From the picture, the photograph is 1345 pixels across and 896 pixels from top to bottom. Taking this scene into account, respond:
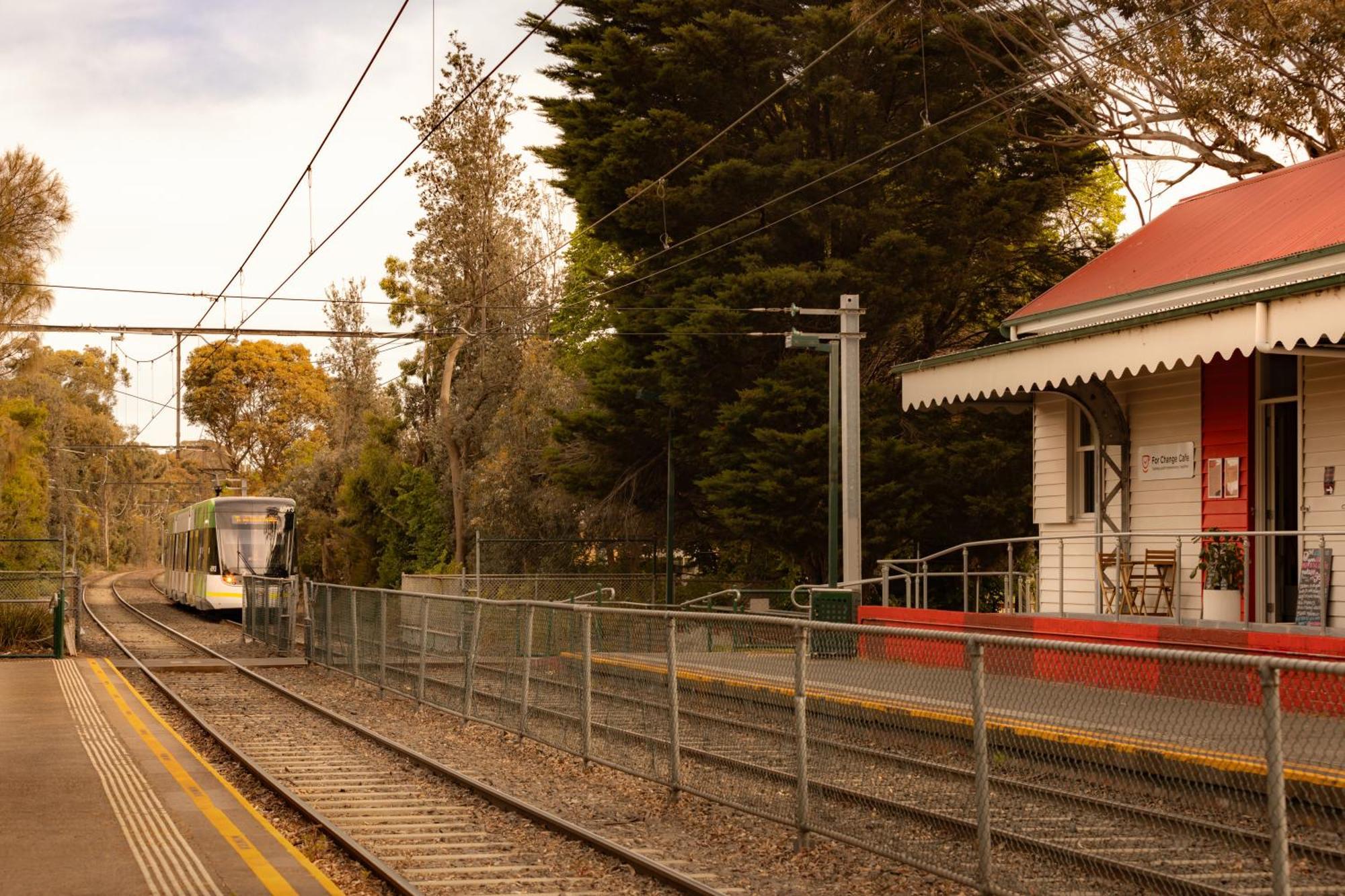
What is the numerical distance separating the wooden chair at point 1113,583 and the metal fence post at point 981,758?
9.89 metres

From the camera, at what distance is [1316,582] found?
15664 millimetres

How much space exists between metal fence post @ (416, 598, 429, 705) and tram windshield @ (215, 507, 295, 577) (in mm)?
24894

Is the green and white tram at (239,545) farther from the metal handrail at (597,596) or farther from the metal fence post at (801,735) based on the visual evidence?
the metal fence post at (801,735)

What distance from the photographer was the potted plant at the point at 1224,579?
651 inches

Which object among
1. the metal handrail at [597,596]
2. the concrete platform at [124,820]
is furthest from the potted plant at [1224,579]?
the metal handrail at [597,596]

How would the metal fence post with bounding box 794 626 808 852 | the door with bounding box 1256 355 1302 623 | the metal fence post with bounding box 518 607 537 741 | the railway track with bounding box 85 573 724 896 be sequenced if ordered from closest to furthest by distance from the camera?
the railway track with bounding box 85 573 724 896
the metal fence post with bounding box 794 626 808 852
the metal fence post with bounding box 518 607 537 741
the door with bounding box 1256 355 1302 623

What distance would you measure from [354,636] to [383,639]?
223 cm

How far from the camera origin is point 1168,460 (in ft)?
60.6

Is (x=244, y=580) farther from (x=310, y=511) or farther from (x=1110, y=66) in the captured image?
(x=310, y=511)

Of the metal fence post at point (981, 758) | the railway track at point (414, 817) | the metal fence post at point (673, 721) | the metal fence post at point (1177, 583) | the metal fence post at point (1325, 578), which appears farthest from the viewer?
the metal fence post at point (1177, 583)

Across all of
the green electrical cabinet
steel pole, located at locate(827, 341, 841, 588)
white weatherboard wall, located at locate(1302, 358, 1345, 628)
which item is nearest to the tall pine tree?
steel pole, located at locate(827, 341, 841, 588)

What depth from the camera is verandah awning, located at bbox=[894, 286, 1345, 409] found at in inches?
568

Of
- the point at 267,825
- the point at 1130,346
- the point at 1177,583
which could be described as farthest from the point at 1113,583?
the point at 267,825

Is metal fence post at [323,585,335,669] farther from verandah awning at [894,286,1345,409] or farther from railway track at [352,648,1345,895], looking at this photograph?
railway track at [352,648,1345,895]
